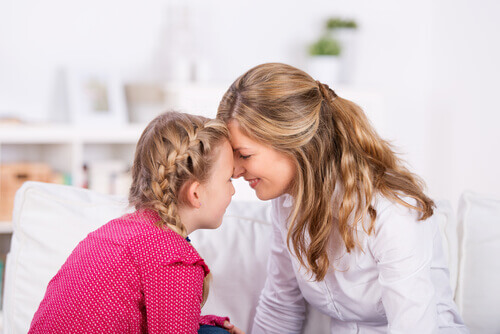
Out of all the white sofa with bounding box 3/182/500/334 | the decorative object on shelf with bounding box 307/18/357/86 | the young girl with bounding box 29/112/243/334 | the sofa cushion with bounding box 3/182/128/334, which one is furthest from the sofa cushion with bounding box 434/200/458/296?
the decorative object on shelf with bounding box 307/18/357/86

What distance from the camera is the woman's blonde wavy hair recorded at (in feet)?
3.70

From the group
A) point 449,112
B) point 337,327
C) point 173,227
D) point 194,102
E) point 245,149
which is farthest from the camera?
point 449,112

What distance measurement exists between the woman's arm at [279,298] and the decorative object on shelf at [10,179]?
1.59 meters

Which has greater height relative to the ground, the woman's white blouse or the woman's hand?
the woman's white blouse

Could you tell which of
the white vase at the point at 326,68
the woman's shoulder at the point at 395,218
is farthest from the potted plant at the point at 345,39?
the woman's shoulder at the point at 395,218

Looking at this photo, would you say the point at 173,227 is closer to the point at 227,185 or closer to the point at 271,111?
the point at 227,185

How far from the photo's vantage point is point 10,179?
2561 millimetres

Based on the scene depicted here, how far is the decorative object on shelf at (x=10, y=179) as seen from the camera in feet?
8.36

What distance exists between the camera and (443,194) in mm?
3348

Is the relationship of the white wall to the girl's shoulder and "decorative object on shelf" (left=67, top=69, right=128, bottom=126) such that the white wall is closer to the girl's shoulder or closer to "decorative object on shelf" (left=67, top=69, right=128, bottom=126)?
"decorative object on shelf" (left=67, top=69, right=128, bottom=126)

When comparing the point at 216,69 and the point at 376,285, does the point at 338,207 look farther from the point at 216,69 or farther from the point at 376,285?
the point at 216,69

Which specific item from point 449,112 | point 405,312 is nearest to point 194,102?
point 449,112

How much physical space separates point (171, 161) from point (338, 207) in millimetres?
395

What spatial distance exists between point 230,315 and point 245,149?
414 mm
